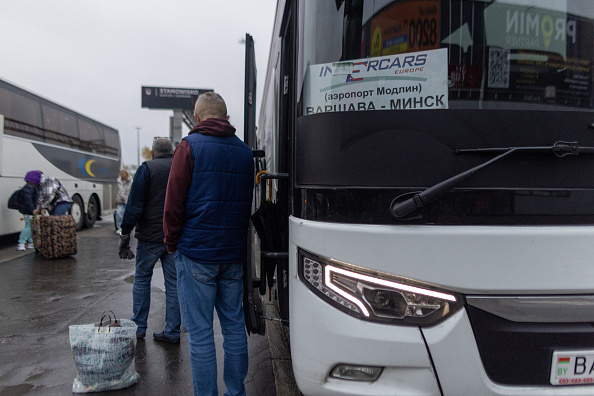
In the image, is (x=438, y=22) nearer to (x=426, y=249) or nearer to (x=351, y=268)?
(x=426, y=249)

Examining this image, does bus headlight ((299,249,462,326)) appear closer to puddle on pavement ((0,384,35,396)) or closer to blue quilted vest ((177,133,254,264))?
blue quilted vest ((177,133,254,264))

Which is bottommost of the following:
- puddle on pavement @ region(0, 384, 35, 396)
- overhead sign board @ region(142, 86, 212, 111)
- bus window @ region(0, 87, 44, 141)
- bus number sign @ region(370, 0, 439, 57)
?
puddle on pavement @ region(0, 384, 35, 396)

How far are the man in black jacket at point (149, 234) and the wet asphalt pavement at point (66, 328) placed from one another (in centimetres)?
25

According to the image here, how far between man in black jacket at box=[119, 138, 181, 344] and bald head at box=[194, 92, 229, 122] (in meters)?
1.15

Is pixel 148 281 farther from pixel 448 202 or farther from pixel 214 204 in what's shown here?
pixel 448 202

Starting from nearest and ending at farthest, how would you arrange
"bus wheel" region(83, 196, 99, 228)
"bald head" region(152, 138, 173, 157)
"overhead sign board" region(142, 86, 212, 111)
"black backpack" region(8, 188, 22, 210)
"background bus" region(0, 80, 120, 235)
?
1. "bald head" region(152, 138, 173, 157)
2. "black backpack" region(8, 188, 22, 210)
3. "background bus" region(0, 80, 120, 235)
4. "bus wheel" region(83, 196, 99, 228)
5. "overhead sign board" region(142, 86, 212, 111)

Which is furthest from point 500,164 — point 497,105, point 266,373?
Answer: point 266,373

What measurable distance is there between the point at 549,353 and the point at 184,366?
2.57m

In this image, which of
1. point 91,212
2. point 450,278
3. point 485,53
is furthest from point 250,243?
point 91,212

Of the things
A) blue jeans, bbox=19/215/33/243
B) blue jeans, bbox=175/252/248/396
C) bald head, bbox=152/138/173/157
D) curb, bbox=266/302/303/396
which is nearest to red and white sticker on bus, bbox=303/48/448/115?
blue jeans, bbox=175/252/248/396

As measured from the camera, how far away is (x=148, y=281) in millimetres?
3592

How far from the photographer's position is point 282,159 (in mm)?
2691

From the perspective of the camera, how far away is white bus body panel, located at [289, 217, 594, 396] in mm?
1519

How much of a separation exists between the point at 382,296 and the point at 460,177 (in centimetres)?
56
